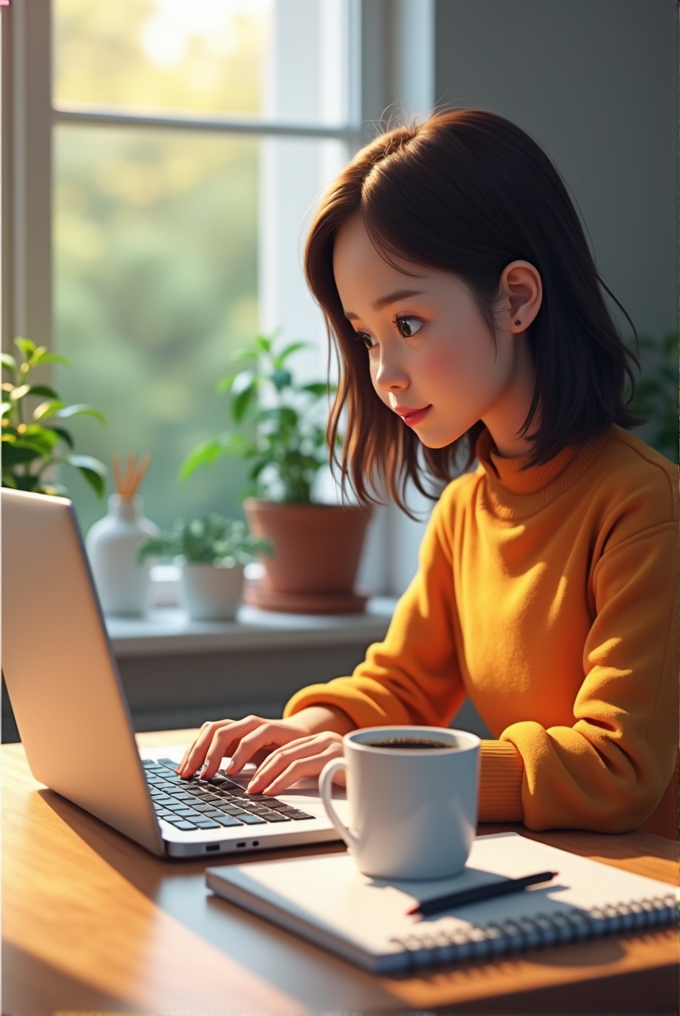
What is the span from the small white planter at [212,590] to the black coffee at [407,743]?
61.7 inches

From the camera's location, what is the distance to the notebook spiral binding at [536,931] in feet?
→ 2.14

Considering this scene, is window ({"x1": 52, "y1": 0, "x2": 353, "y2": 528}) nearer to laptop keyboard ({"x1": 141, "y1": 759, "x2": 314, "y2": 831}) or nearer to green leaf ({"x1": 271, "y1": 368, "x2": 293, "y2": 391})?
green leaf ({"x1": 271, "y1": 368, "x2": 293, "y2": 391})

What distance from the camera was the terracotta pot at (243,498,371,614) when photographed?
243 centimetres

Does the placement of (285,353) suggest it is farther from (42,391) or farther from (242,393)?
(42,391)

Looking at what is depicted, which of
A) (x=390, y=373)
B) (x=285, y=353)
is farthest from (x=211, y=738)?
(x=285, y=353)

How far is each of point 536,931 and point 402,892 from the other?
9cm

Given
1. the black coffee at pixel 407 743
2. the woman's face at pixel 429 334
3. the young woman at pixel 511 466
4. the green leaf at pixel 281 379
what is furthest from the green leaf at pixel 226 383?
the black coffee at pixel 407 743

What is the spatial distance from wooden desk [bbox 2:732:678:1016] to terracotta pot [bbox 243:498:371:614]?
163 centimetres

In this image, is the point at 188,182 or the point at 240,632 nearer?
the point at 240,632

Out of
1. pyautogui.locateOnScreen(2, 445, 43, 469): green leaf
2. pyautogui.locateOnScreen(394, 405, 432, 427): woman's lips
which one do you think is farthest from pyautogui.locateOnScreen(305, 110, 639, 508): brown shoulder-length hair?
pyautogui.locateOnScreen(2, 445, 43, 469): green leaf

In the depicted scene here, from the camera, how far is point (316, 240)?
1.25m

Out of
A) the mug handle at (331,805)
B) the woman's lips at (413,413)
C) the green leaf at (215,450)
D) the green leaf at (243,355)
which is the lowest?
the mug handle at (331,805)

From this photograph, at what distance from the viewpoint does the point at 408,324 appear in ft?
3.77

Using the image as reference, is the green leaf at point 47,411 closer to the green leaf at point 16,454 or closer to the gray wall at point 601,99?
the green leaf at point 16,454
